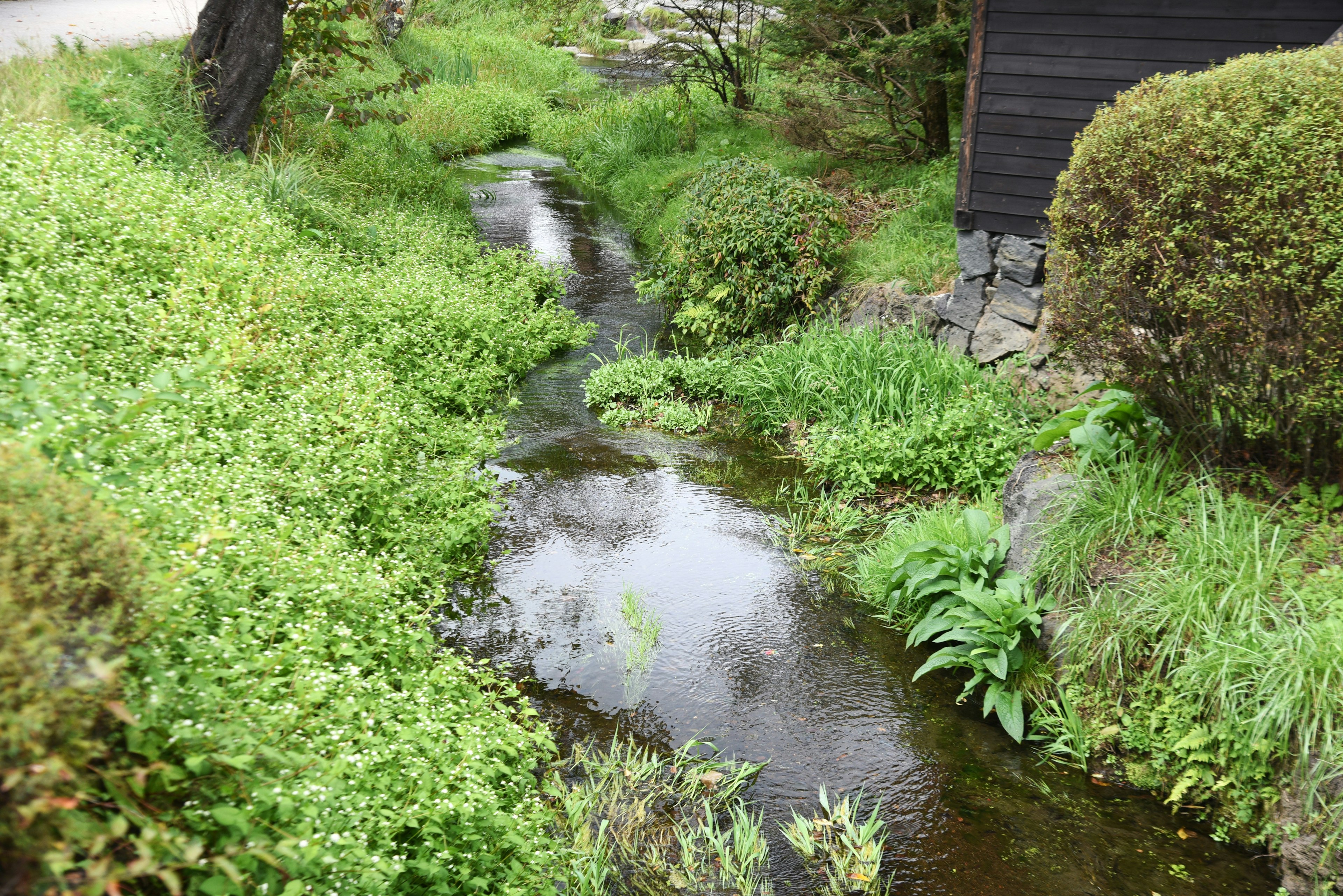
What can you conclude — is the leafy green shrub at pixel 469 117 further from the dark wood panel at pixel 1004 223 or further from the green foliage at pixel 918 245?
the dark wood panel at pixel 1004 223

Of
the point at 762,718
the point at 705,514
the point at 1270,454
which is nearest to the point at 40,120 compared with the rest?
the point at 705,514

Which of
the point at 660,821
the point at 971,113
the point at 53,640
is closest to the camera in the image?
the point at 53,640

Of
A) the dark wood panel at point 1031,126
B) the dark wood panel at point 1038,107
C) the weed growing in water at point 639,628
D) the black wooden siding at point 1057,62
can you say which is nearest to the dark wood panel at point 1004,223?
the black wooden siding at point 1057,62

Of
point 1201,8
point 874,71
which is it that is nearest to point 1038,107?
point 1201,8

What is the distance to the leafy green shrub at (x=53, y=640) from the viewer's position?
151 centimetres

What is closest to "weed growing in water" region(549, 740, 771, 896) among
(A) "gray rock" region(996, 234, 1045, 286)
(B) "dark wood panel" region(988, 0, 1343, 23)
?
(A) "gray rock" region(996, 234, 1045, 286)

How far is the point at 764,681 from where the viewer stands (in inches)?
177

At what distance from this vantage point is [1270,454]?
14.7 feet

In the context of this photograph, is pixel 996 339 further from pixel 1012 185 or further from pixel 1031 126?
pixel 1031 126

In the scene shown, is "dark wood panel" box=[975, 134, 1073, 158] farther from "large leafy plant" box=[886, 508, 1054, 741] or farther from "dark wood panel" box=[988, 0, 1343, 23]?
"large leafy plant" box=[886, 508, 1054, 741]

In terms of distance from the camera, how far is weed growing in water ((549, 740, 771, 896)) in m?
3.28

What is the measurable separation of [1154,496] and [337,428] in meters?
4.36

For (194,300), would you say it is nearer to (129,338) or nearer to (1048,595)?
(129,338)

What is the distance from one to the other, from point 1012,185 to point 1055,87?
804mm
